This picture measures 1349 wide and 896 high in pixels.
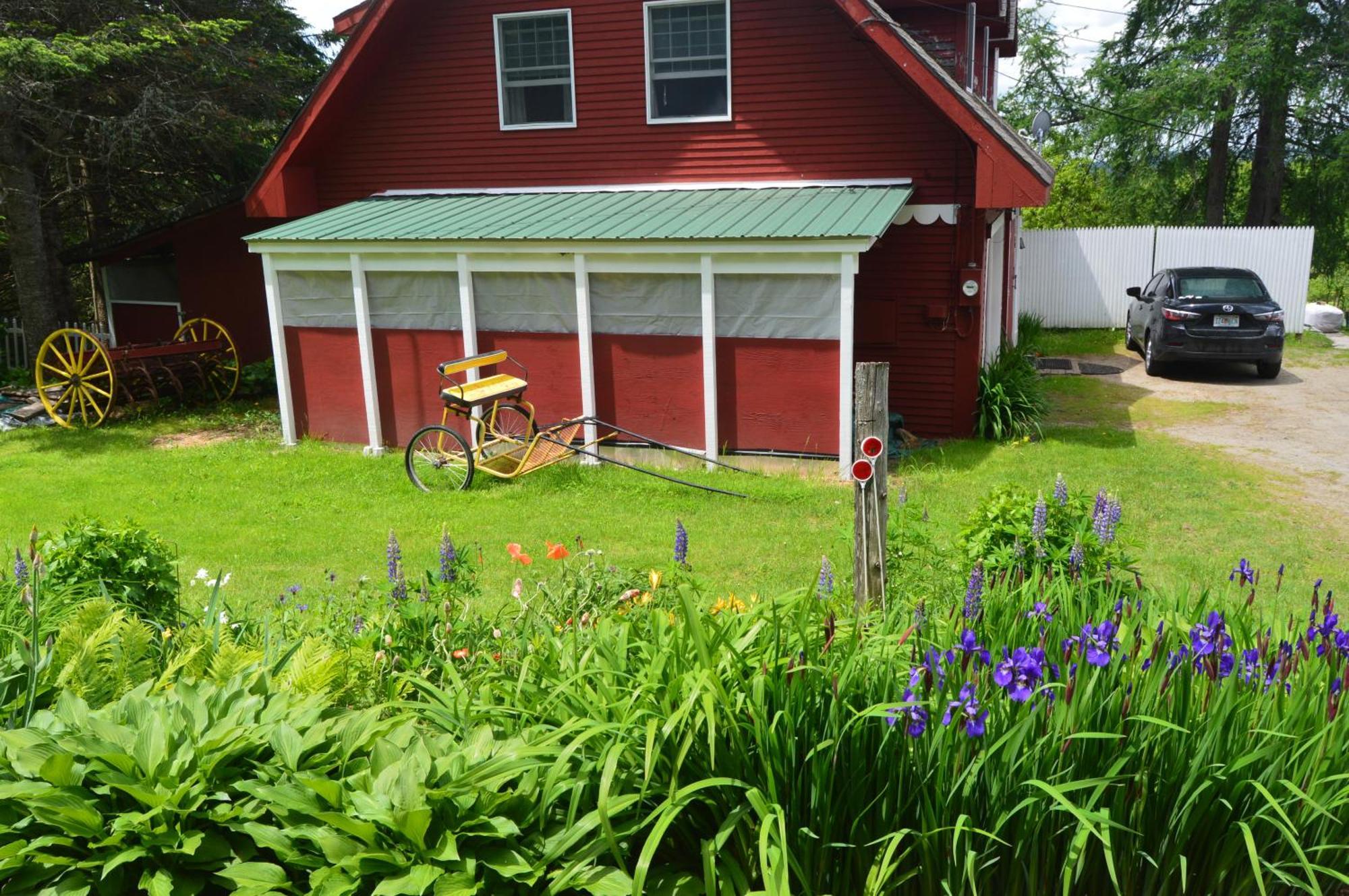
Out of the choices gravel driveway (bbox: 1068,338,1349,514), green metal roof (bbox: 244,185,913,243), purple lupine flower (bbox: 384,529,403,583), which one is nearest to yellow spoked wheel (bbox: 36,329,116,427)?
green metal roof (bbox: 244,185,913,243)

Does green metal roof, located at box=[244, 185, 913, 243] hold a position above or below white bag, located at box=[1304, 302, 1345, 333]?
above

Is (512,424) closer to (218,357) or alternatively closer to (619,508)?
(619,508)

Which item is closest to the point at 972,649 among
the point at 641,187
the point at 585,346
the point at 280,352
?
the point at 585,346

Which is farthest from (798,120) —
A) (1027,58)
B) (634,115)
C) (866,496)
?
(1027,58)

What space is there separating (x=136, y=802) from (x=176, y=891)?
1.16ft

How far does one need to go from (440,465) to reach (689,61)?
19.2 ft

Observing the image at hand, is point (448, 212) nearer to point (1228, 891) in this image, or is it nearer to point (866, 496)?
point (866, 496)

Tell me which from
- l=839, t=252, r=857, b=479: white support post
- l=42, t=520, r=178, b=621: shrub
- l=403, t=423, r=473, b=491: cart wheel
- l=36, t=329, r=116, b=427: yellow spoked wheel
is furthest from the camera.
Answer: l=36, t=329, r=116, b=427: yellow spoked wheel

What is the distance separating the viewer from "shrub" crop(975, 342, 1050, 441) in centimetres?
1298

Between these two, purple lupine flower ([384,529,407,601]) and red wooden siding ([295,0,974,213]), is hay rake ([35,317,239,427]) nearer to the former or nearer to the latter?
red wooden siding ([295,0,974,213])

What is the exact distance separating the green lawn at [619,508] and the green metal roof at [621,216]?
243 cm

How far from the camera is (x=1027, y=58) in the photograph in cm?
3984

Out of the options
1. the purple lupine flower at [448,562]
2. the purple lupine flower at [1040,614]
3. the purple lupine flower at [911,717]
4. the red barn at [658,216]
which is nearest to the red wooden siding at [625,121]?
the red barn at [658,216]

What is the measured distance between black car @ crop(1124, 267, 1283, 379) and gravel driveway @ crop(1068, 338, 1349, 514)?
408mm
